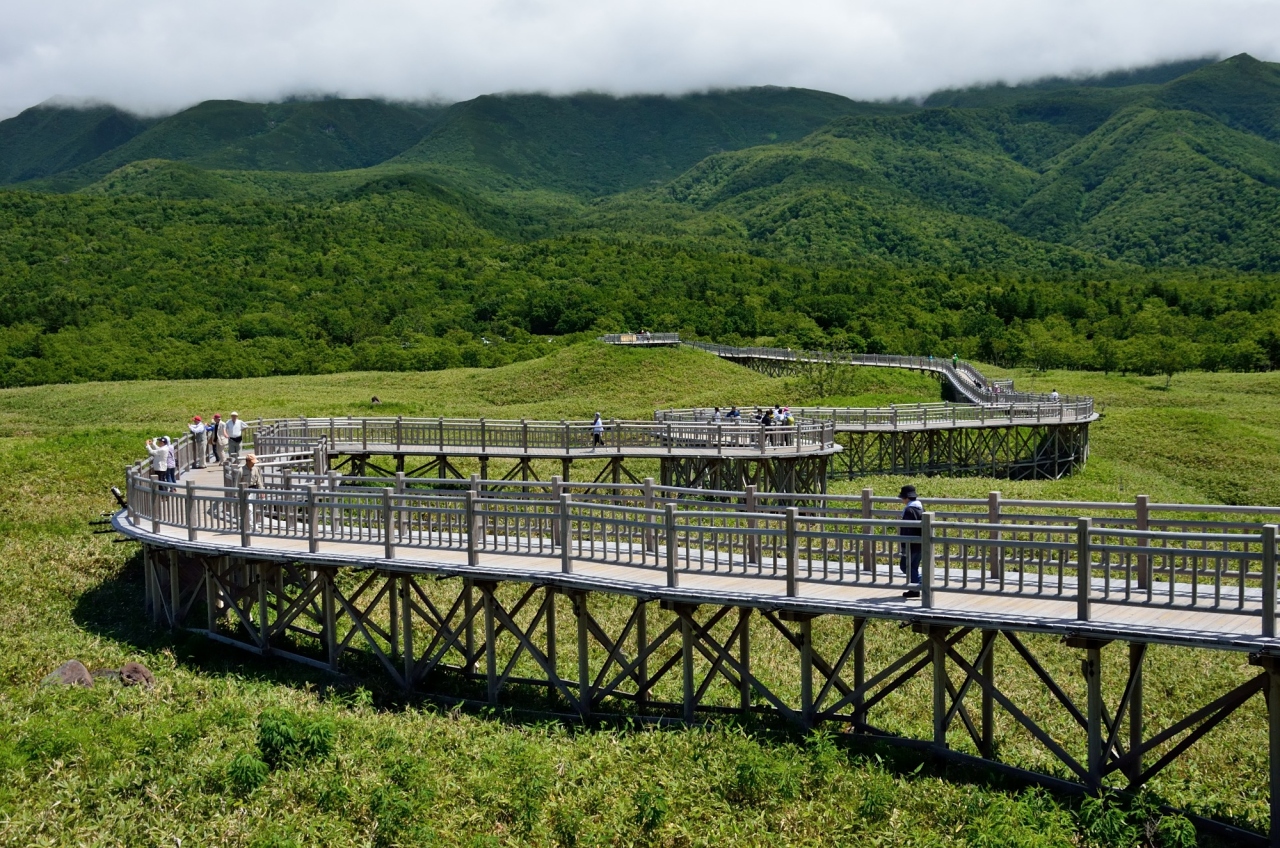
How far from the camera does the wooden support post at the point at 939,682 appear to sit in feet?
52.3

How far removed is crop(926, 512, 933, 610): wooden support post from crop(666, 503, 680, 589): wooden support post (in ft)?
11.4

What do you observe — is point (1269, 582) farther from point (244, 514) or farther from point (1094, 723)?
point (244, 514)

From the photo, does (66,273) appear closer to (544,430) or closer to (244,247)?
(244,247)

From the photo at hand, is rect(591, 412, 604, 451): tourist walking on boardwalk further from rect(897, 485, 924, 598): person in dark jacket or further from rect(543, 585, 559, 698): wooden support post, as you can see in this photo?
rect(897, 485, 924, 598): person in dark jacket

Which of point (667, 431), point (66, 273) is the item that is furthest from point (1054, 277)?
point (667, 431)

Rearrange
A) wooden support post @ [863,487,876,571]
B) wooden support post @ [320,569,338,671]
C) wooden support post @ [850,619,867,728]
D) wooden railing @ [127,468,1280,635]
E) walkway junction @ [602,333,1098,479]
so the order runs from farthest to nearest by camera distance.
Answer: walkway junction @ [602,333,1098,479], wooden support post @ [320,569,338,671], wooden support post @ [863,487,876,571], wooden support post @ [850,619,867,728], wooden railing @ [127,468,1280,635]

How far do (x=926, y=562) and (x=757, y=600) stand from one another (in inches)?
92.2

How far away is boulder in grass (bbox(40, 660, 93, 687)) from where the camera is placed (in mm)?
19484

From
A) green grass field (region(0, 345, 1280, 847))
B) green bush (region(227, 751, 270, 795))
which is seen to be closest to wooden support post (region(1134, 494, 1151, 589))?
green grass field (region(0, 345, 1280, 847))

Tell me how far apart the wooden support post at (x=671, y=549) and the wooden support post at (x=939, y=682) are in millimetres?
3625

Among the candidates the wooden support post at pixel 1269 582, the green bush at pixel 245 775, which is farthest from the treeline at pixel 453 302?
the green bush at pixel 245 775

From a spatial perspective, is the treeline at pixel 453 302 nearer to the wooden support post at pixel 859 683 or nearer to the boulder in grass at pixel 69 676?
the wooden support post at pixel 859 683

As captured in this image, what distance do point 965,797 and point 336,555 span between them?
1092 cm

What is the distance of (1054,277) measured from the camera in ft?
540
